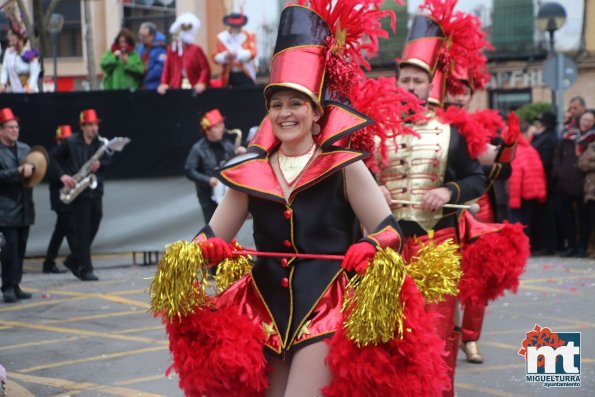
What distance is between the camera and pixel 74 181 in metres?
12.8

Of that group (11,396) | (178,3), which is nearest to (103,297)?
(11,396)

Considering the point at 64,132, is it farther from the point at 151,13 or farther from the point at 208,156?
the point at 151,13

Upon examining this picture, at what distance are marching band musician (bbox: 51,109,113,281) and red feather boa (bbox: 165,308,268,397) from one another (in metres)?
Result: 8.41

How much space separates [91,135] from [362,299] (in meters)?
9.21

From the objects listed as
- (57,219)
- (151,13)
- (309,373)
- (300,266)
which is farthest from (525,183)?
(151,13)

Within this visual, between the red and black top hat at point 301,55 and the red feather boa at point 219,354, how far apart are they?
93 cm

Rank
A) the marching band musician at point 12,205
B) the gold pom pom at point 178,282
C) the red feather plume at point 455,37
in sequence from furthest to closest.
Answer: the marching band musician at point 12,205, the red feather plume at point 455,37, the gold pom pom at point 178,282

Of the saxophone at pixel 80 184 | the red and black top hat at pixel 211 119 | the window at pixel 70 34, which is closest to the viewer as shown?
the saxophone at pixel 80 184

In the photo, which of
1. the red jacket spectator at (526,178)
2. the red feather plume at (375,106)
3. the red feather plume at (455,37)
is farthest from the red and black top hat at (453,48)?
the red jacket spectator at (526,178)

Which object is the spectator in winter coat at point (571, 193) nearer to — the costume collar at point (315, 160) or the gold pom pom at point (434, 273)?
the costume collar at point (315, 160)

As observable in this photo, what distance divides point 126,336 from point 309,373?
5004mm

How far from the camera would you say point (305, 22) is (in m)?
4.75

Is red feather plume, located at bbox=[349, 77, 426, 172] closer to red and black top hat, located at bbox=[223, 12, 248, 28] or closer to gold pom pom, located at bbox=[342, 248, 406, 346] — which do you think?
gold pom pom, located at bbox=[342, 248, 406, 346]

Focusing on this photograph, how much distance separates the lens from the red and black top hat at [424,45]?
678 cm
